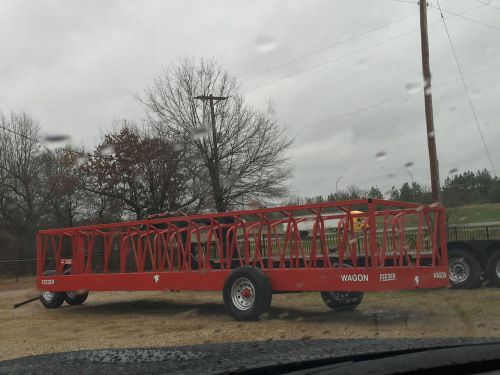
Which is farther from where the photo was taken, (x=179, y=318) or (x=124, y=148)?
(x=124, y=148)

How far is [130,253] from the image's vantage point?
12984 mm

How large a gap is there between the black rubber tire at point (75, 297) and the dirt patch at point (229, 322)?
0.19m

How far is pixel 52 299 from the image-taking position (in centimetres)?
1434

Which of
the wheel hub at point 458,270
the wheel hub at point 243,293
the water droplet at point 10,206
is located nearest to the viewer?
the wheel hub at point 243,293

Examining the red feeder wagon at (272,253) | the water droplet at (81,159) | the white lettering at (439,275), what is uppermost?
the water droplet at (81,159)

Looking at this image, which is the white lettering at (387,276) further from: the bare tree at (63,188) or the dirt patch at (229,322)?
the bare tree at (63,188)

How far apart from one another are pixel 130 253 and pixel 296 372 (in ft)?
35.2

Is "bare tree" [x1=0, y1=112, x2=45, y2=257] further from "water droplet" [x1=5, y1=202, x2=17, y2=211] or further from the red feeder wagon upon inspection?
the red feeder wagon

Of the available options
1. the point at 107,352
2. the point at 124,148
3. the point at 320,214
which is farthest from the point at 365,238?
the point at 124,148

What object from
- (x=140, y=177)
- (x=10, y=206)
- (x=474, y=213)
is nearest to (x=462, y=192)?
→ (x=474, y=213)

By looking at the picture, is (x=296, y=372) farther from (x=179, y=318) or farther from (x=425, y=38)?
(x=425, y=38)

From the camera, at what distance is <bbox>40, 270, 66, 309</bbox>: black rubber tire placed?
46.9ft

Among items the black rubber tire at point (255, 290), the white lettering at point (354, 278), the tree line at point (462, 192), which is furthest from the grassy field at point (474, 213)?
the black rubber tire at point (255, 290)

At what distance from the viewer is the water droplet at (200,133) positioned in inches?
945
